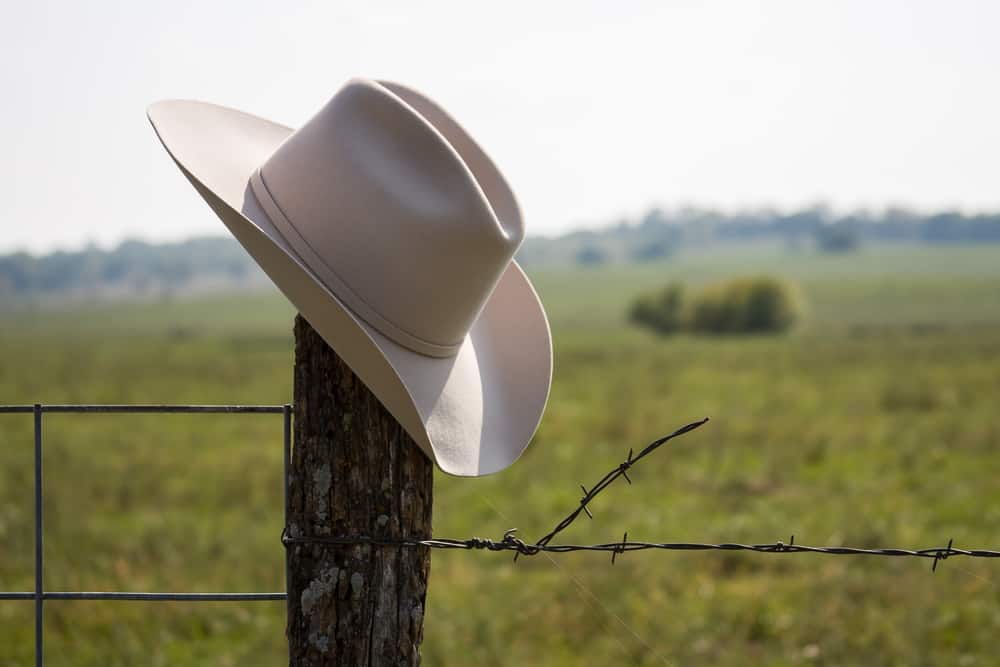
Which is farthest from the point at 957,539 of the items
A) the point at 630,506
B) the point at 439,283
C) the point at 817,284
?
the point at 817,284

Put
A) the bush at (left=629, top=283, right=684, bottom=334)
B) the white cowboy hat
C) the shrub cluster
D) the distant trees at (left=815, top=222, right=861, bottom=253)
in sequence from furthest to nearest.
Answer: the distant trees at (left=815, top=222, right=861, bottom=253) < the bush at (left=629, top=283, right=684, bottom=334) < the shrub cluster < the white cowboy hat

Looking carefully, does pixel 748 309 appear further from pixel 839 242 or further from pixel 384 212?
pixel 839 242

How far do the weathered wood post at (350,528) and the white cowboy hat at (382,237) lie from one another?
0.08 meters

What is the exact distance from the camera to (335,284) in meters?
2.05

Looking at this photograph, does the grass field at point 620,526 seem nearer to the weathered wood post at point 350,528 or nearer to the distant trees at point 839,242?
the weathered wood post at point 350,528

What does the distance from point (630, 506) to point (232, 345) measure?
133 feet

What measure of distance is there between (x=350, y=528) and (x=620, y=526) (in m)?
7.82

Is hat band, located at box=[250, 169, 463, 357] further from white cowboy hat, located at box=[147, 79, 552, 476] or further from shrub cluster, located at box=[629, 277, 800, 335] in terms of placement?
shrub cluster, located at box=[629, 277, 800, 335]

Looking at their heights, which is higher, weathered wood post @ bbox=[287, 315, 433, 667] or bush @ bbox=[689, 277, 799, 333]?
weathered wood post @ bbox=[287, 315, 433, 667]

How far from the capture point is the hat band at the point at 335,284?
6.70 ft

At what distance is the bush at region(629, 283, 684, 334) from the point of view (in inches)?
2443

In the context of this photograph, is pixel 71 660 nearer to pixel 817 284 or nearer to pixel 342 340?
pixel 342 340

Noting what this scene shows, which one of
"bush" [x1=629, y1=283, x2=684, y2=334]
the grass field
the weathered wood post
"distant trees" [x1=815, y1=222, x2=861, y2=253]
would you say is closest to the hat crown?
the weathered wood post

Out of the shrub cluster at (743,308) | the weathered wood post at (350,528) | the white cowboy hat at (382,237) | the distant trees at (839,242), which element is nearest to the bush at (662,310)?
the shrub cluster at (743,308)
